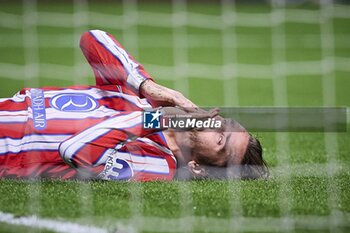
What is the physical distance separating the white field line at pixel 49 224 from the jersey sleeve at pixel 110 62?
0.89 meters

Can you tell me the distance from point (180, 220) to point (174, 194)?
0.31 metres

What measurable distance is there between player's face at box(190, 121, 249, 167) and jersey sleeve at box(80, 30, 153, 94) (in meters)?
0.38

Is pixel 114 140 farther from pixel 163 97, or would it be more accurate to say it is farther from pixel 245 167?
pixel 245 167

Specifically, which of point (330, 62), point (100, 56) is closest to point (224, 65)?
point (330, 62)

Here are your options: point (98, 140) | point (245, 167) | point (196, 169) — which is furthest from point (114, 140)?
point (245, 167)

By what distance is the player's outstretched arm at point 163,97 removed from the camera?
3059 mm

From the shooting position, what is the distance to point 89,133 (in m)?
2.97

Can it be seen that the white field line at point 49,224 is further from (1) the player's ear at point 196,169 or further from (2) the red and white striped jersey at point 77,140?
(1) the player's ear at point 196,169

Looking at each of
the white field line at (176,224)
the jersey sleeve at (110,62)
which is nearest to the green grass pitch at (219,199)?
the white field line at (176,224)

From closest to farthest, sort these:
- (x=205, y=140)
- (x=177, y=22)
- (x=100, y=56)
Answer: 1. (x=205, y=140)
2. (x=100, y=56)
3. (x=177, y=22)

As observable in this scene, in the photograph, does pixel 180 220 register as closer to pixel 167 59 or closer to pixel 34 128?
pixel 34 128

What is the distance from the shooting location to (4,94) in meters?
5.48

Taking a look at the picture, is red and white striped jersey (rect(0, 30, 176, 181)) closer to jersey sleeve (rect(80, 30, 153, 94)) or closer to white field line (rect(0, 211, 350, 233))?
jersey sleeve (rect(80, 30, 153, 94))

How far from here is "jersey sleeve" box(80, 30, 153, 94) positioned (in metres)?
3.21
